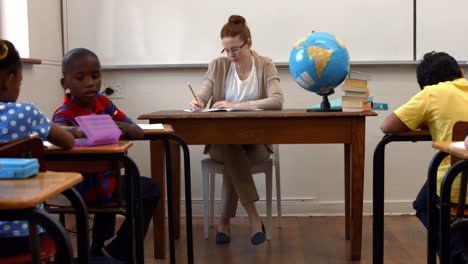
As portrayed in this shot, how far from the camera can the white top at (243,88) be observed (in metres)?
3.56

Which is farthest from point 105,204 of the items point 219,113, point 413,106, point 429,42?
point 429,42

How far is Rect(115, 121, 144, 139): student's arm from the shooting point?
229cm

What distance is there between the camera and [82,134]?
209 cm

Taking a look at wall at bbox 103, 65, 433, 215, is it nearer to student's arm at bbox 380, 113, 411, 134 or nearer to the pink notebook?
student's arm at bbox 380, 113, 411, 134

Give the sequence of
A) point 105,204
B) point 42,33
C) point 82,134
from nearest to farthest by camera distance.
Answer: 1. point 82,134
2. point 105,204
3. point 42,33

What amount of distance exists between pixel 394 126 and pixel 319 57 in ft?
2.30

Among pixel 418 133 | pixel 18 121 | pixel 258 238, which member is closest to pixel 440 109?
pixel 418 133

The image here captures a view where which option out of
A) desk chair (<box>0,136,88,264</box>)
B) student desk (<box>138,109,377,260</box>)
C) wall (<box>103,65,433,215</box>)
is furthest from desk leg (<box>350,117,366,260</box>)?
desk chair (<box>0,136,88,264</box>)

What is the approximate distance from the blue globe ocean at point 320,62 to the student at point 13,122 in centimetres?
157

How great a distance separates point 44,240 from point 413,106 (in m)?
1.47

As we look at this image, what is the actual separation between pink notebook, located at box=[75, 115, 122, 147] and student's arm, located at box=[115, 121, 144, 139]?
0.16m

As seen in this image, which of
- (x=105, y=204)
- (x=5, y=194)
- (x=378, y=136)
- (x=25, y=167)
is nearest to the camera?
(x=5, y=194)

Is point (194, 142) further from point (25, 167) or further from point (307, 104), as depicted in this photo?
point (25, 167)

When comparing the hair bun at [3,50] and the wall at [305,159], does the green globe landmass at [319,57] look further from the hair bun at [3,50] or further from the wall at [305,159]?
the hair bun at [3,50]
